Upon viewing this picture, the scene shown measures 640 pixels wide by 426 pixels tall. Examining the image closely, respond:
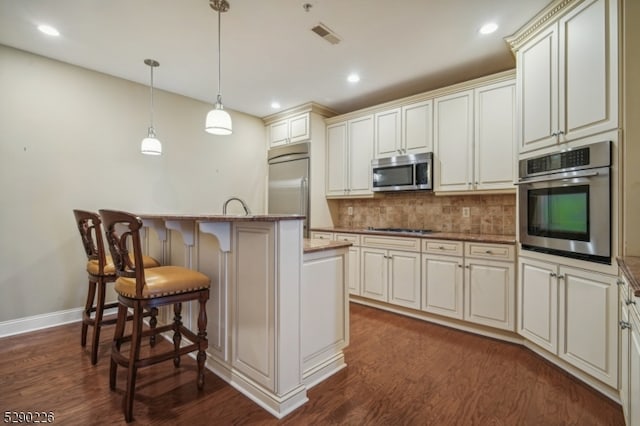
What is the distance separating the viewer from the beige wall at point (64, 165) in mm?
2693

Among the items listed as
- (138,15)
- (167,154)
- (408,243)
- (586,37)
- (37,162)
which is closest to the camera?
(586,37)

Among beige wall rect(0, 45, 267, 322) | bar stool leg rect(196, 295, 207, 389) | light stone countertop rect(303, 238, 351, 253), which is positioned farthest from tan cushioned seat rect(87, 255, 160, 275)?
light stone countertop rect(303, 238, 351, 253)

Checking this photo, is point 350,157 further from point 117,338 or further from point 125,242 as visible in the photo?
point 117,338

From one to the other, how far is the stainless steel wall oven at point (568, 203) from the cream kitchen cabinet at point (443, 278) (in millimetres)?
606

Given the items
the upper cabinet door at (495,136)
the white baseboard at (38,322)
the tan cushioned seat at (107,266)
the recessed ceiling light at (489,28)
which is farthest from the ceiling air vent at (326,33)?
the white baseboard at (38,322)

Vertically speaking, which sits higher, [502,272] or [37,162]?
[37,162]

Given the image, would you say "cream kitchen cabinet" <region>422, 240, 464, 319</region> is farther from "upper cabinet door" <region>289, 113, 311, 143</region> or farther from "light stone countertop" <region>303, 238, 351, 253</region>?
"upper cabinet door" <region>289, 113, 311, 143</region>

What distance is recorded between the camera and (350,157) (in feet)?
13.3

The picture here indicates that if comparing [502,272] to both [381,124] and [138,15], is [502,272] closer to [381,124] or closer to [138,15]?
[381,124]

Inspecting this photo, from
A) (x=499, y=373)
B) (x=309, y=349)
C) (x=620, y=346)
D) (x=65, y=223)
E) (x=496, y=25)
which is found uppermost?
(x=496, y=25)

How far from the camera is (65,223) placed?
296 centimetres

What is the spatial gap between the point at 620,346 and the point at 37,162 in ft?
15.7

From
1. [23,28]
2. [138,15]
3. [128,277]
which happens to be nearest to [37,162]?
[23,28]

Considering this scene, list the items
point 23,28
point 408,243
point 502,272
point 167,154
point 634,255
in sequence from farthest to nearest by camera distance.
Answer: point 167,154, point 408,243, point 502,272, point 23,28, point 634,255
